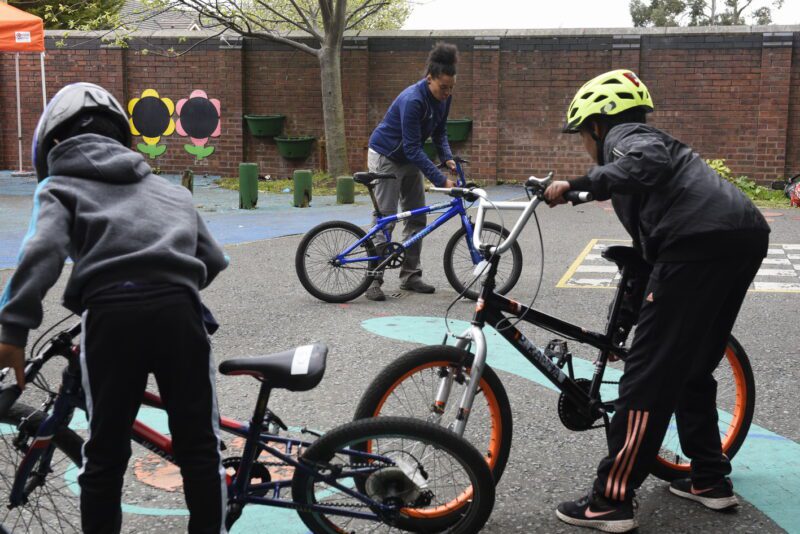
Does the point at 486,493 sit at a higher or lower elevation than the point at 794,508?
higher

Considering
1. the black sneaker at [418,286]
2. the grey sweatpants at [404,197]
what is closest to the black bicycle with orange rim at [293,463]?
the grey sweatpants at [404,197]

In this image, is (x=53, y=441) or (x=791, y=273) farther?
(x=791, y=273)

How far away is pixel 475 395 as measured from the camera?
3680 mm

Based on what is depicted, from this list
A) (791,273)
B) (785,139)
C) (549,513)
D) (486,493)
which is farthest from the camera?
(785,139)

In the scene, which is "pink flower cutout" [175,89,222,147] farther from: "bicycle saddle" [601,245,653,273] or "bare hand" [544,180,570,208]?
"bare hand" [544,180,570,208]

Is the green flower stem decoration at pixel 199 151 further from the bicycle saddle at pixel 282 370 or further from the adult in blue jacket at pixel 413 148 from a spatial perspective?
the bicycle saddle at pixel 282 370

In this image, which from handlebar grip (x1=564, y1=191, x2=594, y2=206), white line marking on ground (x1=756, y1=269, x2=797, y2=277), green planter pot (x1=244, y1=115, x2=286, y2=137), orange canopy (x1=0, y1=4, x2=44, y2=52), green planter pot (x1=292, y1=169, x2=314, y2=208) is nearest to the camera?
handlebar grip (x1=564, y1=191, x2=594, y2=206)

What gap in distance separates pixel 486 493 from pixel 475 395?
392 millimetres

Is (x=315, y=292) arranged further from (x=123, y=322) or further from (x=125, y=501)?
(x=123, y=322)

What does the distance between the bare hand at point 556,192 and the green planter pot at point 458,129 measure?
622 inches

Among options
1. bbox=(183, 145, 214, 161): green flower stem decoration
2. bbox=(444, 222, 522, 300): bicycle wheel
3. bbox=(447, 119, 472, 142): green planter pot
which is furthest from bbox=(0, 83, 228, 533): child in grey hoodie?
bbox=(183, 145, 214, 161): green flower stem decoration

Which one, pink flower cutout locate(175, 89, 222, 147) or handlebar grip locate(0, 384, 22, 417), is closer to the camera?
handlebar grip locate(0, 384, 22, 417)

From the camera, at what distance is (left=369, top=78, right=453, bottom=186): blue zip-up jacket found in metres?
8.17

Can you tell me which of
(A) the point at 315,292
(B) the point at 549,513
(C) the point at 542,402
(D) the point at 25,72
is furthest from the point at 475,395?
(D) the point at 25,72
